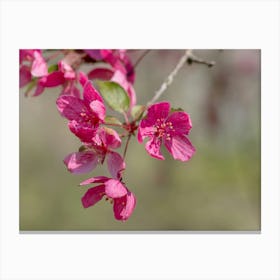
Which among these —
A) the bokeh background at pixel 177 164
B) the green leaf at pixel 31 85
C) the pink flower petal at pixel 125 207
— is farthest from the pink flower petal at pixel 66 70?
the bokeh background at pixel 177 164

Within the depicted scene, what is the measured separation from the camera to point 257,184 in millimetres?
2324

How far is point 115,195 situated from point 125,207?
61 millimetres

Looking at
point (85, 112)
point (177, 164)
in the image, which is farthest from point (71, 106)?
point (177, 164)

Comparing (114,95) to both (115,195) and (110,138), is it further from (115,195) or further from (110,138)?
(115,195)

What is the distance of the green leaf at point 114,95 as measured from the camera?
4.01ft

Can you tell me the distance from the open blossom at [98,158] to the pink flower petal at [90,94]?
77mm

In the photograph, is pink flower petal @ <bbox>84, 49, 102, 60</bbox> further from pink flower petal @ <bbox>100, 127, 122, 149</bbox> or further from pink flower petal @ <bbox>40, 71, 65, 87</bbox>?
pink flower petal @ <bbox>100, 127, 122, 149</bbox>

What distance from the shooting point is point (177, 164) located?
4113 mm

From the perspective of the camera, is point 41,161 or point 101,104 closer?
point 101,104
